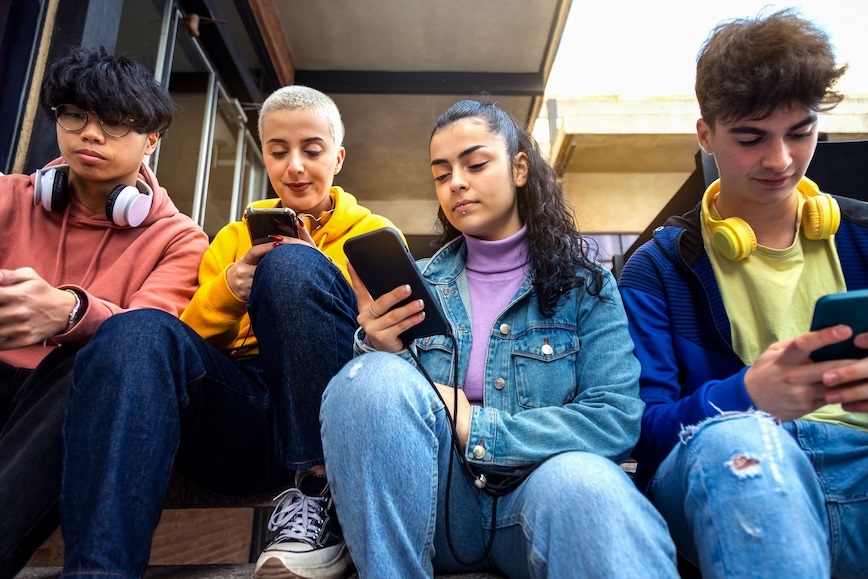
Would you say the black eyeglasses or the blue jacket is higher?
the black eyeglasses

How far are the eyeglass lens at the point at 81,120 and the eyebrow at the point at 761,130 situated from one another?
5.07 feet

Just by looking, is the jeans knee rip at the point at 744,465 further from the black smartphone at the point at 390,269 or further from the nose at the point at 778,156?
the nose at the point at 778,156

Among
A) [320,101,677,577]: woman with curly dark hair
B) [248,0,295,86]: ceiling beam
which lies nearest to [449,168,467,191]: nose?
[320,101,677,577]: woman with curly dark hair

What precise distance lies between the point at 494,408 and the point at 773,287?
0.66 m

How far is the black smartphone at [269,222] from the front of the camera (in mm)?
1411

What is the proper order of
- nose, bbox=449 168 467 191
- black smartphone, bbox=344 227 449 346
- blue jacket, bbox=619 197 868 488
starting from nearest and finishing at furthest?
black smartphone, bbox=344 227 449 346
blue jacket, bbox=619 197 868 488
nose, bbox=449 168 467 191

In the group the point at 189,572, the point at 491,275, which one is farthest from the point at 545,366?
the point at 189,572

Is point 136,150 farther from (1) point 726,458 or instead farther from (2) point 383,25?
(2) point 383,25

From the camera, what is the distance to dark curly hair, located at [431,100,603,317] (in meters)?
1.39

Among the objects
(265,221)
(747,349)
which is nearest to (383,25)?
(265,221)

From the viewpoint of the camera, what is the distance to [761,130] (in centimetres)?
127

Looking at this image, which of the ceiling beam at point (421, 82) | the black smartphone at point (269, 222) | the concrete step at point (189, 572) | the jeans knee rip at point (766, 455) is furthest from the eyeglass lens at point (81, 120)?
the ceiling beam at point (421, 82)

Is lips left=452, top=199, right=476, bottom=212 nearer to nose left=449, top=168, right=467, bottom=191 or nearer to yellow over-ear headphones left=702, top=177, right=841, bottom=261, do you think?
nose left=449, top=168, right=467, bottom=191

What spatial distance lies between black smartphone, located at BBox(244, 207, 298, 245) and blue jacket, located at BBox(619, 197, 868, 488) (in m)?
0.78
